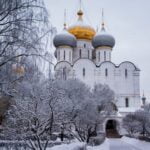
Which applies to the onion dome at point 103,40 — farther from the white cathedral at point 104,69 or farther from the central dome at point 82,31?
the central dome at point 82,31

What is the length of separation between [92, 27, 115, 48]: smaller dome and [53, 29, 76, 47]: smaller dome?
137 inches

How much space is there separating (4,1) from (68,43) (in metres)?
42.3

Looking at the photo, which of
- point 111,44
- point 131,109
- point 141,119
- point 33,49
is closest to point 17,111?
point 33,49

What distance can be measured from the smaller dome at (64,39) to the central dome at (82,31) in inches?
112

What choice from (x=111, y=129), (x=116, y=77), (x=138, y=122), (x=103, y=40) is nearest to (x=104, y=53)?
(x=103, y=40)

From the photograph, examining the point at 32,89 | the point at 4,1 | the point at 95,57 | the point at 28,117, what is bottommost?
the point at 28,117

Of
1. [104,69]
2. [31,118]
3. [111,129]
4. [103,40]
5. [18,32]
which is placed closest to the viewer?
[18,32]

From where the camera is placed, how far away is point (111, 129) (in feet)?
149

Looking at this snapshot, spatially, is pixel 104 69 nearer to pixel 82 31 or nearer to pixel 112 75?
pixel 112 75

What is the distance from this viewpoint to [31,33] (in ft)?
30.1

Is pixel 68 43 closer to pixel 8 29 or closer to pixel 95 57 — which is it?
pixel 95 57

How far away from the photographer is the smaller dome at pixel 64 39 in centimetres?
5053

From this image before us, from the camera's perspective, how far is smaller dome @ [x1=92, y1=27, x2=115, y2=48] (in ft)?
167

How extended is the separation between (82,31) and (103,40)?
208 inches
